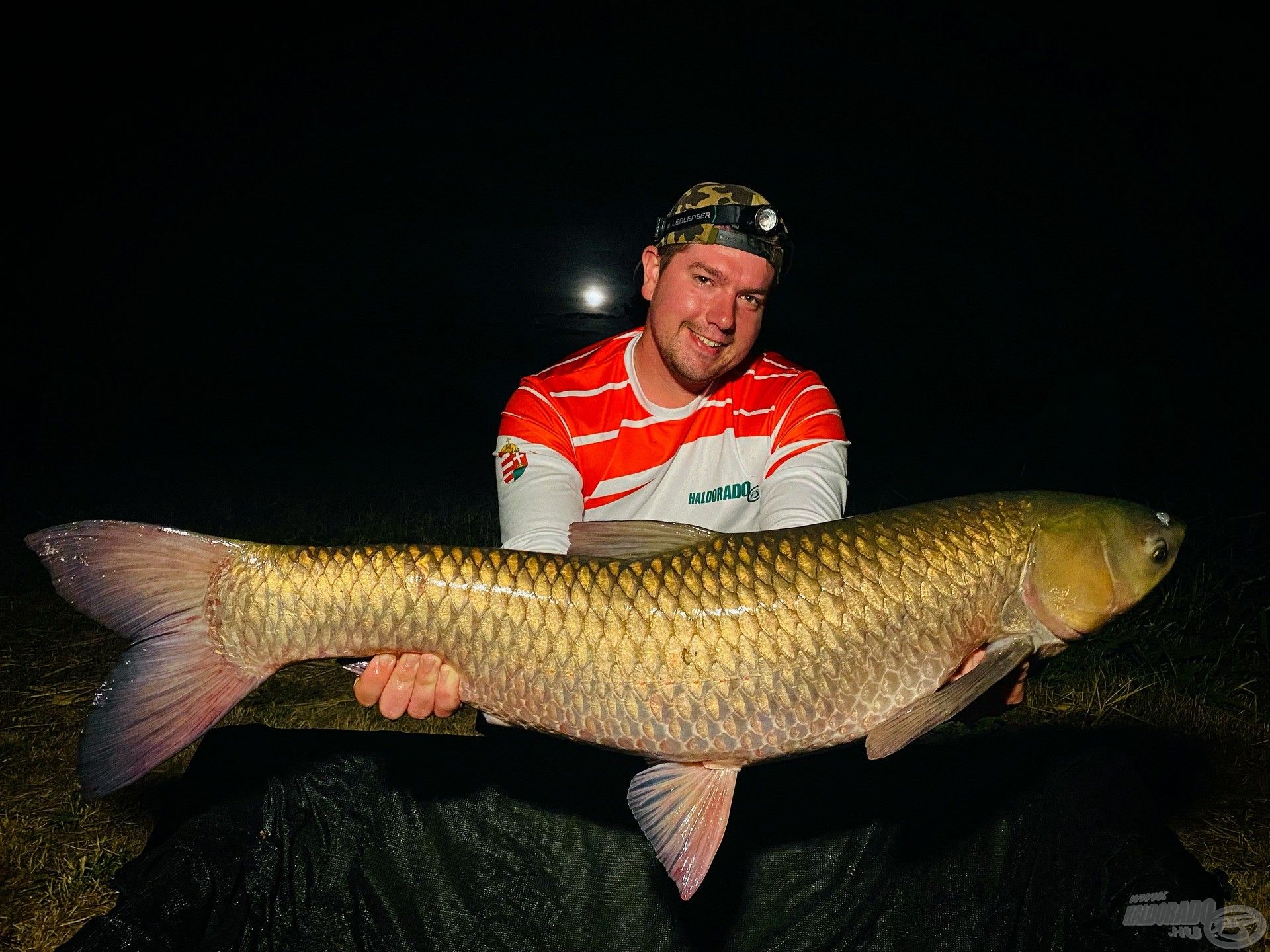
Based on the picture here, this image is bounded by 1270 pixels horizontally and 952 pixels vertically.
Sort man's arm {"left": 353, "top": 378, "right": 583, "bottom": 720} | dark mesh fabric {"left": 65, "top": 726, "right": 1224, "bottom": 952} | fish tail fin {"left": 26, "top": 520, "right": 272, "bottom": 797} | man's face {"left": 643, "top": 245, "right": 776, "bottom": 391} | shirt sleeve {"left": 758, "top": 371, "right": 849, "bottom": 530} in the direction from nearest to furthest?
fish tail fin {"left": 26, "top": 520, "right": 272, "bottom": 797}, man's arm {"left": 353, "top": 378, "right": 583, "bottom": 720}, dark mesh fabric {"left": 65, "top": 726, "right": 1224, "bottom": 952}, shirt sleeve {"left": 758, "top": 371, "right": 849, "bottom": 530}, man's face {"left": 643, "top": 245, "right": 776, "bottom": 391}

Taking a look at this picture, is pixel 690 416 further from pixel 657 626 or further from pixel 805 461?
pixel 657 626

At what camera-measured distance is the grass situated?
78.3 inches

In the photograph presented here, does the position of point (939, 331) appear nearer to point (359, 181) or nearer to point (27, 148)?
point (27, 148)

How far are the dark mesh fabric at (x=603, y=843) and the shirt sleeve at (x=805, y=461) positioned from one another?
625mm

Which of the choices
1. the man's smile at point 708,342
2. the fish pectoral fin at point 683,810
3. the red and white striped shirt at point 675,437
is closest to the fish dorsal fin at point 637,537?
the fish pectoral fin at point 683,810

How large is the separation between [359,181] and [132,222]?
19.8 ft

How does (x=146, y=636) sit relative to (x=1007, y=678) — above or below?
above

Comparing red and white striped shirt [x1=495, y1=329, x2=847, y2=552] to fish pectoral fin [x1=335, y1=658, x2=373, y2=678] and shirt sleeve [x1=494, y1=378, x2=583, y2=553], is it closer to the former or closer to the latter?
shirt sleeve [x1=494, y1=378, x2=583, y2=553]

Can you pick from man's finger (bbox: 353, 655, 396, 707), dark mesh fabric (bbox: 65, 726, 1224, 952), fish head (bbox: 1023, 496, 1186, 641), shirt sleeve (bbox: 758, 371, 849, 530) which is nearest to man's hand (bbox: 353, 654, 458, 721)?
man's finger (bbox: 353, 655, 396, 707)

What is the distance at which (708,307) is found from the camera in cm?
223

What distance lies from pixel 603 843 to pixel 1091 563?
4.45 feet

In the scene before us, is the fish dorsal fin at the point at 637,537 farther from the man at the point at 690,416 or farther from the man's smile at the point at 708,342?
the man's smile at the point at 708,342

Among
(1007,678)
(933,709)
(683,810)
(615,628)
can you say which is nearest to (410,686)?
(615,628)

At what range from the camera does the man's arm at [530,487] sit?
5.12 feet
